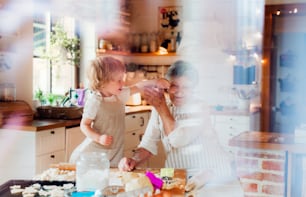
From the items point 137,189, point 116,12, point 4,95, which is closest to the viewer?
point 137,189

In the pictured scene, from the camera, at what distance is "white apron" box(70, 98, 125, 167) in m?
1.69

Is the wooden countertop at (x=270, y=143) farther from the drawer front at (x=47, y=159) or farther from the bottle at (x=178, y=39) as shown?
the bottle at (x=178, y=39)

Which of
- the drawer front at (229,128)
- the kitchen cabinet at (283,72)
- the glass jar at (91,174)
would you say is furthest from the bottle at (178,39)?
the glass jar at (91,174)

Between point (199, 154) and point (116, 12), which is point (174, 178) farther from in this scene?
point (116, 12)

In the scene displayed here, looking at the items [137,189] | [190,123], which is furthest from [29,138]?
[137,189]

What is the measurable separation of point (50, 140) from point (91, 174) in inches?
47.1

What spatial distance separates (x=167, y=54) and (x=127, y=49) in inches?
16.2

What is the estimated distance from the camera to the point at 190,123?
146 cm

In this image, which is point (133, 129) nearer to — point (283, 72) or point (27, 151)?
point (27, 151)

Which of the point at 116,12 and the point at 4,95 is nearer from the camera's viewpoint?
the point at 4,95

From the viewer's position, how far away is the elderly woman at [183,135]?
1416mm

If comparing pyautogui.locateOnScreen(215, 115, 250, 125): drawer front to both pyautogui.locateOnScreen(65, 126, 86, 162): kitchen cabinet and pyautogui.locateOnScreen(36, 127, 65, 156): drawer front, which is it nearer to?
pyautogui.locateOnScreen(65, 126, 86, 162): kitchen cabinet

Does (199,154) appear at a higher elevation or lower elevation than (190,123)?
lower

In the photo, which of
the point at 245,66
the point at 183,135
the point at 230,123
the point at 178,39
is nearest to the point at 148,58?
the point at 178,39
